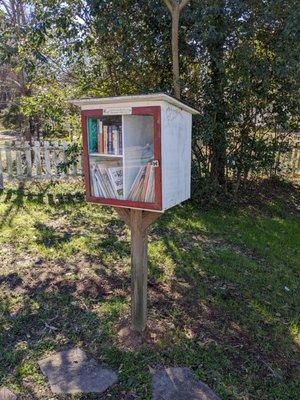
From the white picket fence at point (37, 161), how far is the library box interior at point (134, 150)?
3992 millimetres

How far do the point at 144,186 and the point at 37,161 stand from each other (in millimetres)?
4768

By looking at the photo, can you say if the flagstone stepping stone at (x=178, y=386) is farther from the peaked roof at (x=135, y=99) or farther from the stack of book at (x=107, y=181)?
the peaked roof at (x=135, y=99)

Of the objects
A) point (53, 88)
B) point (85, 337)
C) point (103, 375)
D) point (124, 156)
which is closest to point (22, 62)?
point (53, 88)

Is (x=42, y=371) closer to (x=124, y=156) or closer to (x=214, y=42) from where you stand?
(x=124, y=156)

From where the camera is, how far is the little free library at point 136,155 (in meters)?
2.11

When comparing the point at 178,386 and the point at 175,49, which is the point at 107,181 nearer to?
the point at 178,386

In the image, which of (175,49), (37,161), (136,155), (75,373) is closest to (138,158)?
(136,155)

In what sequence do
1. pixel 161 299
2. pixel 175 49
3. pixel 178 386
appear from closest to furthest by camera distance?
pixel 178 386 < pixel 161 299 < pixel 175 49

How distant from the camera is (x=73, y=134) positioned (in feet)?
20.1

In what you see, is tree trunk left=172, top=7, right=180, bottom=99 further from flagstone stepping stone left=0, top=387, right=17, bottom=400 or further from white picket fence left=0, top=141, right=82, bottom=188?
flagstone stepping stone left=0, top=387, right=17, bottom=400

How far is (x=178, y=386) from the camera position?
2.22m

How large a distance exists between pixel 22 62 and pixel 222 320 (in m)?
4.30

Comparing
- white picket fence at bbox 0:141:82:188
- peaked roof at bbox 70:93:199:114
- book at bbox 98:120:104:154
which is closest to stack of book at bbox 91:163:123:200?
book at bbox 98:120:104:154

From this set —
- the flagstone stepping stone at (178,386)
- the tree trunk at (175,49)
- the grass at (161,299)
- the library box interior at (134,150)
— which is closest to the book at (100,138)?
the library box interior at (134,150)
